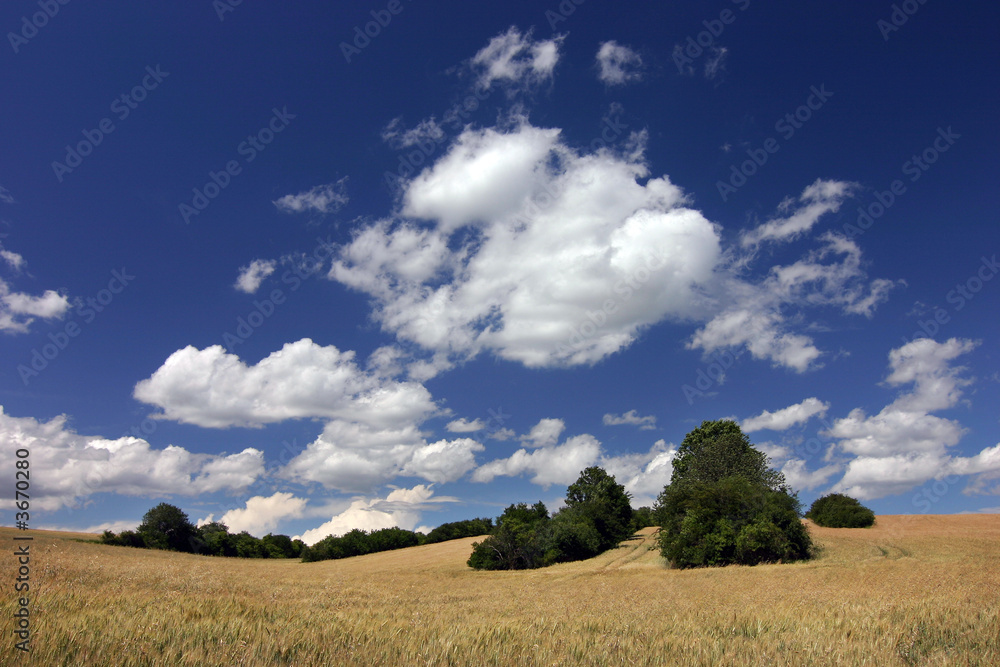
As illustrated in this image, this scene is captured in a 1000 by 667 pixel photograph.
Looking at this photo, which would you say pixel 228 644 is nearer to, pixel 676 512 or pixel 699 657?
pixel 699 657

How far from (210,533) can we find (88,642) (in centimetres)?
10928

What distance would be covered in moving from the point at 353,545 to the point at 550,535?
44.6 meters

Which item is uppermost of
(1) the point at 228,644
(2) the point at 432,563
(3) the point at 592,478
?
(3) the point at 592,478

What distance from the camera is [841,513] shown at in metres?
74.6

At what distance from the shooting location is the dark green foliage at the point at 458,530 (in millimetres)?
101375

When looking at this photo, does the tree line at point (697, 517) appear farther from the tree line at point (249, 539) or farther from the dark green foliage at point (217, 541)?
the dark green foliage at point (217, 541)

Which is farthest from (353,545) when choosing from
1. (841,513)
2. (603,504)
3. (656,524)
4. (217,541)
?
(841,513)

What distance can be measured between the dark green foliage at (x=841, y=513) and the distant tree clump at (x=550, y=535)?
31692mm

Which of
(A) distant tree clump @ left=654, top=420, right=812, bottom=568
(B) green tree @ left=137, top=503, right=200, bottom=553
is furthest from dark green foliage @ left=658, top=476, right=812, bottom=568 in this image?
(B) green tree @ left=137, top=503, right=200, bottom=553

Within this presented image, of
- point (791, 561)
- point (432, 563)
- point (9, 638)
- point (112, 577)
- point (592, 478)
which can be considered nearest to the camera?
point (9, 638)

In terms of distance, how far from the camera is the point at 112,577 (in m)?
15.8

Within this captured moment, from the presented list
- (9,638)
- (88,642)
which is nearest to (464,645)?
(88,642)

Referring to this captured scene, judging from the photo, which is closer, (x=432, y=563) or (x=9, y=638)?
(x=9, y=638)

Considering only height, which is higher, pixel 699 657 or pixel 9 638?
pixel 9 638
